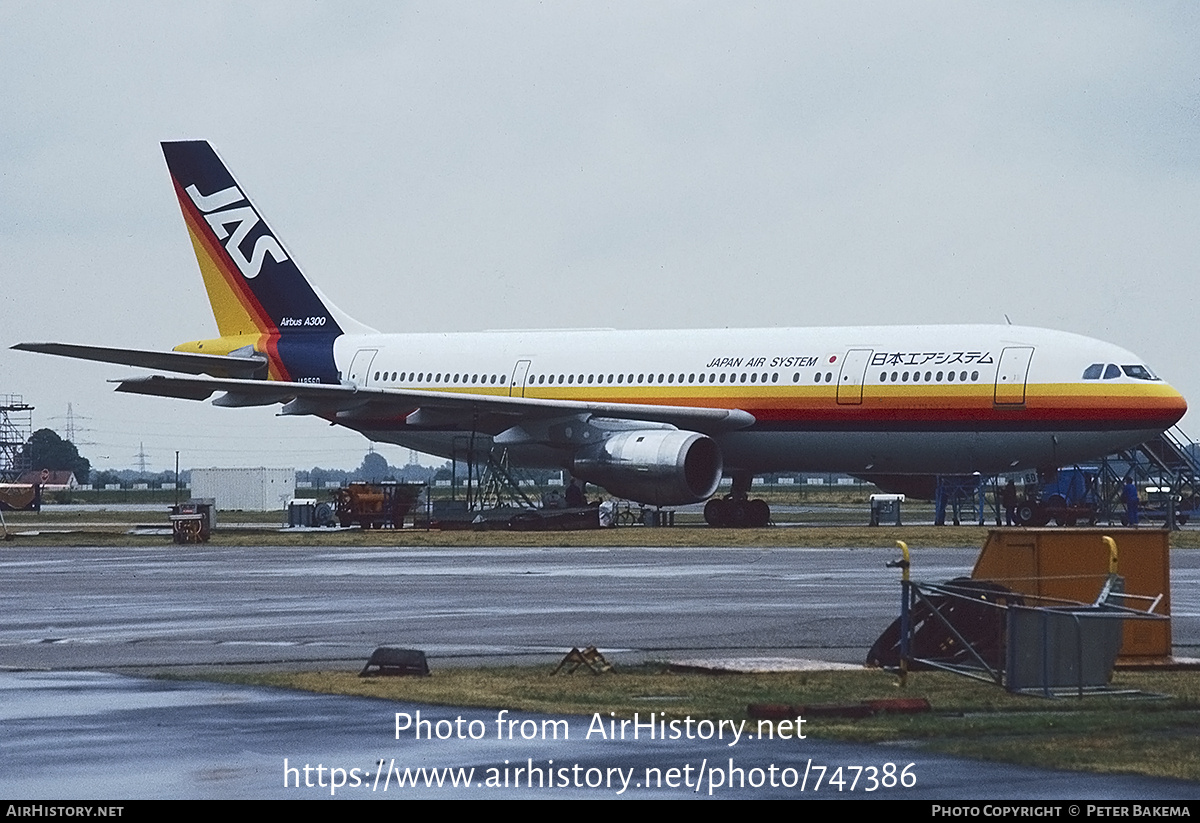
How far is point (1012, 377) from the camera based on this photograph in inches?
1642

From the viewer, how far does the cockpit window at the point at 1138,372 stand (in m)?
42.1

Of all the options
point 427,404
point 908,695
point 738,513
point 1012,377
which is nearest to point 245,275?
point 427,404

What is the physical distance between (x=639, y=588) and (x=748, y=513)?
24222 millimetres

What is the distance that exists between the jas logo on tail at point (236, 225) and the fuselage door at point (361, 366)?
12.9 feet

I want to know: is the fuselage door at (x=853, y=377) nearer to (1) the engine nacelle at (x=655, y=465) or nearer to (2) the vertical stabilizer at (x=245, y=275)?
(1) the engine nacelle at (x=655, y=465)

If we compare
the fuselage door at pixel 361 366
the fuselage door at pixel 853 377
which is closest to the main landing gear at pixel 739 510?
the fuselage door at pixel 853 377

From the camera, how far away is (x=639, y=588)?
24.5 m

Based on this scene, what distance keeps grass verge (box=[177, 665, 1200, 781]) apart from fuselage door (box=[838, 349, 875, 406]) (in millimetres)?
28584

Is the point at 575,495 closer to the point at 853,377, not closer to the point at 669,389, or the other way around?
the point at 669,389
